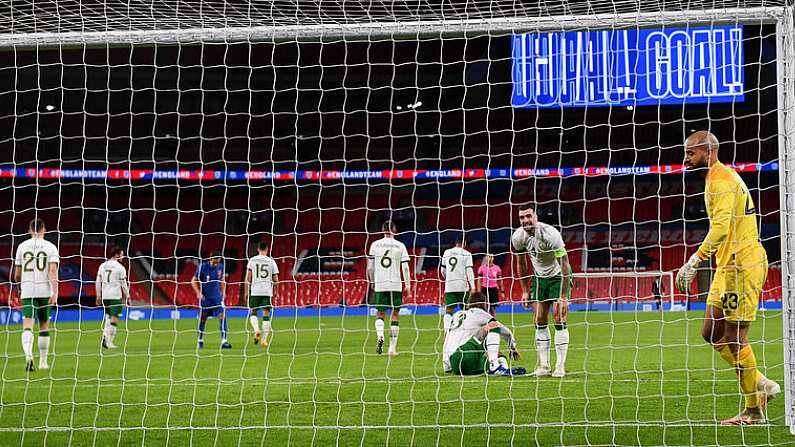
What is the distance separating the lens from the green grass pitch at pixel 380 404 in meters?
5.43

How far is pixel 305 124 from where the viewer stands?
92.1ft

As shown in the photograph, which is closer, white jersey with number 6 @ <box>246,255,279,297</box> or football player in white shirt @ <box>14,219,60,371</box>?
football player in white shirt @ <box>14,219,60,371</box>

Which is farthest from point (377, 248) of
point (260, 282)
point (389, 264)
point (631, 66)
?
point (631, 66)

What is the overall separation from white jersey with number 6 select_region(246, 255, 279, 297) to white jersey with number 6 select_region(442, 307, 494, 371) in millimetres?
5234

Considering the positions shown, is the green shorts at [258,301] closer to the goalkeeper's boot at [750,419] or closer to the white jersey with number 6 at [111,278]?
the white jersey with number 6 at [111,278]

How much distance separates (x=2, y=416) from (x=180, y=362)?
4.62 meters

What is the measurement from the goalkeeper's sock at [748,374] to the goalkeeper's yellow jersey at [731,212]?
1.82ft

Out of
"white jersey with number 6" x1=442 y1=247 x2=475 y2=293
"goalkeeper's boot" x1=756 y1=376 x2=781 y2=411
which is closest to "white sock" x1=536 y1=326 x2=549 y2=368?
"goalkeeper's boot" x1=756 y1=376 x2=781 y2=411

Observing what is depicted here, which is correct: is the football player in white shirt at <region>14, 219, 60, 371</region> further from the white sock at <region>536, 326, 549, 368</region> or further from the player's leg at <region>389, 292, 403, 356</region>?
the white sock at <region>536, 326, 549, 368</region>

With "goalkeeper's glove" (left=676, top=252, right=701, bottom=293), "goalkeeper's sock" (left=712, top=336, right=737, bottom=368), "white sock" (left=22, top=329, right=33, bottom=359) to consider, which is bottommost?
"white sock" (left=22, top=329, right=33, bottom=359)

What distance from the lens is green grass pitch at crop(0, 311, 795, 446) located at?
17.8 feet

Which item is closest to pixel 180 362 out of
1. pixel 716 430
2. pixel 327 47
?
pixel 716 430

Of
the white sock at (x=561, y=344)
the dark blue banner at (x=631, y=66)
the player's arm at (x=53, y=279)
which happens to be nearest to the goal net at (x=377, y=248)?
the white sock at (x=561, y=344)

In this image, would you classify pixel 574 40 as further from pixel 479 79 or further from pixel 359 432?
pixel 359 432
